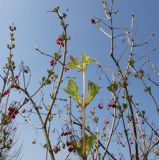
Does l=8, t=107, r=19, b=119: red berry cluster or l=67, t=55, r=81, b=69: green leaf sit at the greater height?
l=8, t=107, r=19, b=119: red berry cluster

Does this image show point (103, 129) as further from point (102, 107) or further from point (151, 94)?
point (151, 94)

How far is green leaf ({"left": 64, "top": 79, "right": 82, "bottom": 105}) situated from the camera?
0.92 metres

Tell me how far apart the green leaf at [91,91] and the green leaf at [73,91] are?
0.02 metres

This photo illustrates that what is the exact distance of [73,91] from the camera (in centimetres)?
92

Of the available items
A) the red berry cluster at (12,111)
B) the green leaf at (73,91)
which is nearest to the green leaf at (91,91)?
the green leaf at (73,91)

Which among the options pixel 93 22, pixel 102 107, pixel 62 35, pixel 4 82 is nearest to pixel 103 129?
pixel 102 107

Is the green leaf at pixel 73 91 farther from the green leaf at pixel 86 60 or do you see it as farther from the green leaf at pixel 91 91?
the green leaf at pixel 86 60

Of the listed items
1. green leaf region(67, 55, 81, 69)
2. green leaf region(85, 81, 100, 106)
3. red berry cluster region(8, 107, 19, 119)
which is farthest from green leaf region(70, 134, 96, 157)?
red berry cluster region(8, 107, 19, 119)

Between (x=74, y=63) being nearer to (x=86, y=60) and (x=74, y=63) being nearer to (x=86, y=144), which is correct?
(x=86, y=60)

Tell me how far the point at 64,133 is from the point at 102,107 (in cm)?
133

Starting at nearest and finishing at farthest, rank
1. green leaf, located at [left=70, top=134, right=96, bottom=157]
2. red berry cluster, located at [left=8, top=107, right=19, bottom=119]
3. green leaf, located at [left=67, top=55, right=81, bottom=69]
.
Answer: green leaf, located at [left=70, top=134, right=96, bottom=157], green leaf, located at [left=67, top=55, right=81, bottom=69], red berry cluster, located at [left=8, top=107, right=19, bottom=119]

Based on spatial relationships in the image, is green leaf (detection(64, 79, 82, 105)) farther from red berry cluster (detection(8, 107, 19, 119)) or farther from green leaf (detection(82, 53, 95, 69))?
red berry cluster (detection(8, 107, 19, 119))

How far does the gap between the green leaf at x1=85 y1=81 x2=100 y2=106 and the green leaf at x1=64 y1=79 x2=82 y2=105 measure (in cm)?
2

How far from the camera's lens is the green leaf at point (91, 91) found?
0.92 meters
